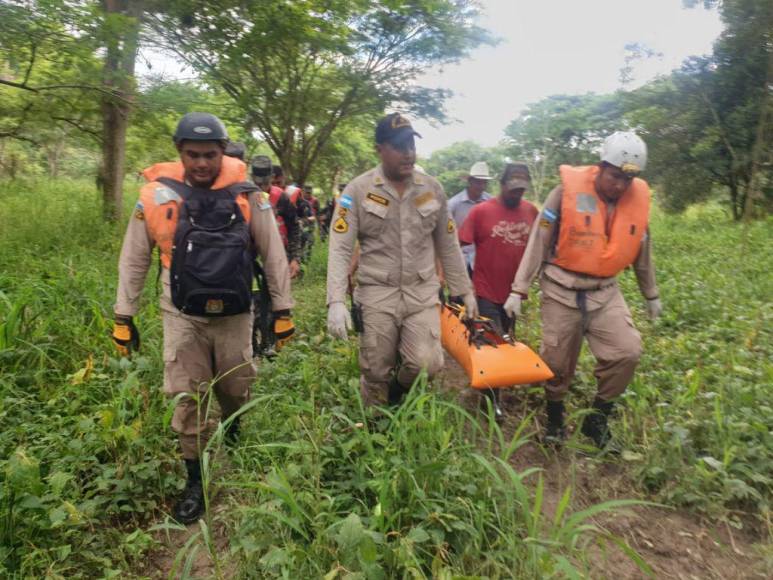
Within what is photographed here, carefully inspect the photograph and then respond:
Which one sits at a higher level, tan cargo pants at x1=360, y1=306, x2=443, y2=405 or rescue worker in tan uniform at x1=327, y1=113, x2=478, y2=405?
rescue worker in tan uniform at x1=327, y1=113, x2=478, y2=405

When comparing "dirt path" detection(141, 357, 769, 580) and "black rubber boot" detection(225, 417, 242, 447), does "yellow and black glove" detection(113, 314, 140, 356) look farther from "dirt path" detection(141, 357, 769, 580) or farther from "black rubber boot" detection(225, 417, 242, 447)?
"dirt path" detection(141, 357, 769, 580)

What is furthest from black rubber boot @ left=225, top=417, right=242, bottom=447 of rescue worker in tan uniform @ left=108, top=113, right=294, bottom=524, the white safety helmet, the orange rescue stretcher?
the white safety helmet

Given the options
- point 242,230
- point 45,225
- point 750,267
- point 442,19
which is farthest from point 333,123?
point 242,230

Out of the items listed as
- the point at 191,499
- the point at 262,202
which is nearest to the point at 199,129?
the point at 262,202

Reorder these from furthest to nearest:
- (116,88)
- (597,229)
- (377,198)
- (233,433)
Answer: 1. (116,88)
2. (597,229)
3. (377,198)
4. (233,433)

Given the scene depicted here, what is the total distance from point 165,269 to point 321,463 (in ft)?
3.94

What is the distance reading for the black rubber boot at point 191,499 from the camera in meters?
2.56

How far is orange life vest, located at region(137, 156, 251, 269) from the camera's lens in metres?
2.47

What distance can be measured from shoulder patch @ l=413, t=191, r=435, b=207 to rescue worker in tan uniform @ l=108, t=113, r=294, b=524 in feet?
2.82

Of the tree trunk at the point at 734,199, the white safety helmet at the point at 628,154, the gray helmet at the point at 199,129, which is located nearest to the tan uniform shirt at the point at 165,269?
the gray helmet at the point at 199,129

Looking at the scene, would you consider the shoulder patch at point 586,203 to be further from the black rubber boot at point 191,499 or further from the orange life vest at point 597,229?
the black rubber boot at point 191,499

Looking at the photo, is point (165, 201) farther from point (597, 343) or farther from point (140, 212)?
point (597, 343)

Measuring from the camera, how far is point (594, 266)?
3.28 meters

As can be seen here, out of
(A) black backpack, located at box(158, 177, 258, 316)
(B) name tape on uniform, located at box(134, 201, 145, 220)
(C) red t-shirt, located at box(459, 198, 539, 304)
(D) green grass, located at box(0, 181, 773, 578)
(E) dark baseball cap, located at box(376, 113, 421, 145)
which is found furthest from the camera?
(C) red t-shirt, located at box(459, 198, 539, 304)
